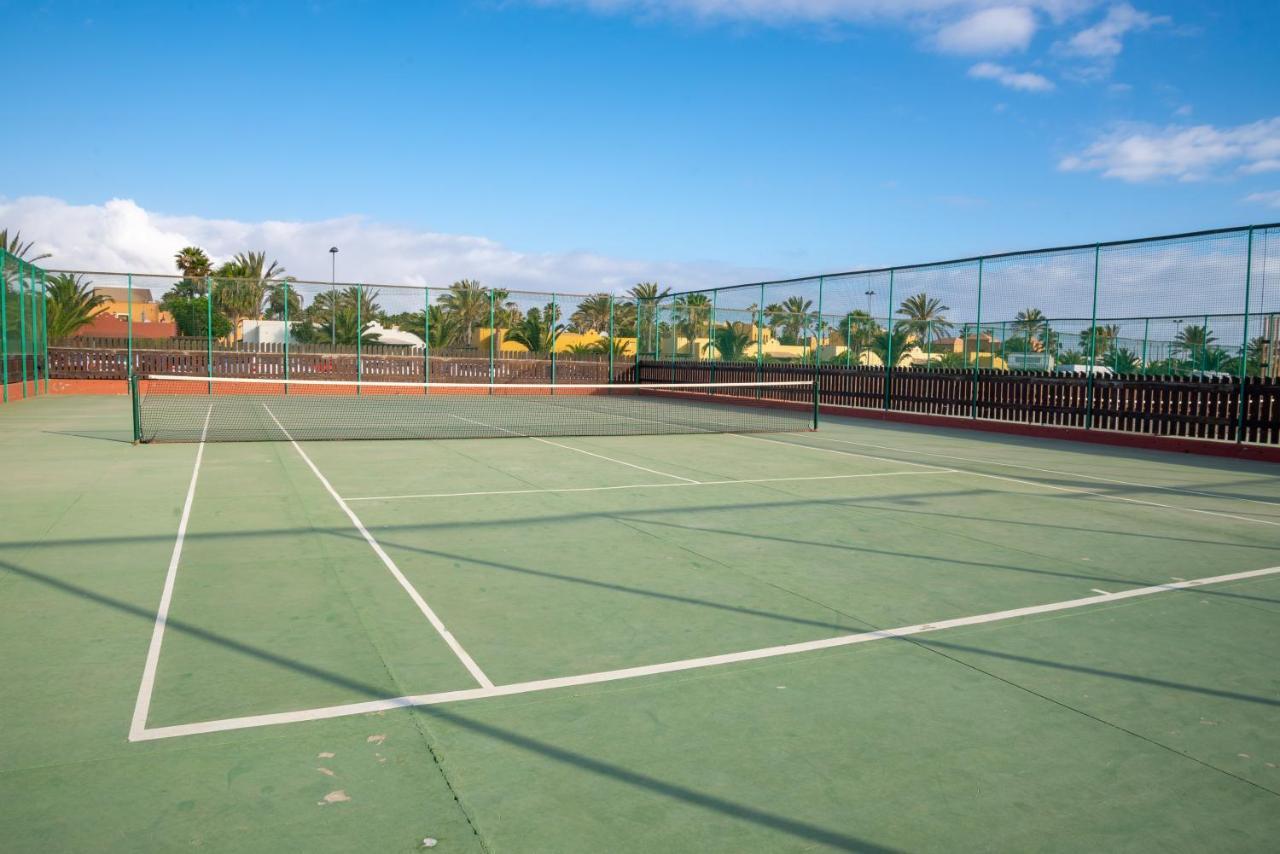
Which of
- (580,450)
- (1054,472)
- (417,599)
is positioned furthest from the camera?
(580,450)

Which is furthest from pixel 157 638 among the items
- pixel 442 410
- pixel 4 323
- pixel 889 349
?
pixel 889 349

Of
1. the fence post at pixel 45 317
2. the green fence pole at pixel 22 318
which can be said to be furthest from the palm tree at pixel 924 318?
the fence post at pixel 45 317

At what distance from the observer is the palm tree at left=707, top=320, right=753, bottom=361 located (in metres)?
28.7

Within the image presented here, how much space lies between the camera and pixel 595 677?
437 cm

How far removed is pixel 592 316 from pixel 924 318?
1542 cm

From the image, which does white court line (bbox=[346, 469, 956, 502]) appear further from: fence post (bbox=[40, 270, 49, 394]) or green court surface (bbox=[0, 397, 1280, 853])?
fence post (bbox=[40, 270, 49, 394])

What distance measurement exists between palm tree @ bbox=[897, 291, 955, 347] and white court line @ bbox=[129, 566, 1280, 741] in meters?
17.2

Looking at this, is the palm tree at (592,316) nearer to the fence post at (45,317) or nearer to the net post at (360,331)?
the net post at (360,331)

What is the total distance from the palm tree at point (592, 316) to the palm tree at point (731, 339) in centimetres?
545

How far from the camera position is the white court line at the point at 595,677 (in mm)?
3756

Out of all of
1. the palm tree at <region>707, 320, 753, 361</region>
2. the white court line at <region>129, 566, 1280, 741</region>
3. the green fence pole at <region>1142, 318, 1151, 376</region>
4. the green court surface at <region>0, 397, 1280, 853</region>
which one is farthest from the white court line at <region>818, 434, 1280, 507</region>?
the palm tree at <region>707, 320, 753, 361</region>

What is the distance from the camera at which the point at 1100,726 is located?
391 centimetres

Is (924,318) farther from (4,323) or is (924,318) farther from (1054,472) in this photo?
(4,323)

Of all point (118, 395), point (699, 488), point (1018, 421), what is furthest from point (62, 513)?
point (118, 395)
